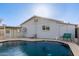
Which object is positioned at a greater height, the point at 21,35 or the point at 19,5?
the point at 19,5

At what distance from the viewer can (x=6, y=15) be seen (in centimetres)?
449

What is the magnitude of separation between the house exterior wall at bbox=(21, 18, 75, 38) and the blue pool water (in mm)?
170

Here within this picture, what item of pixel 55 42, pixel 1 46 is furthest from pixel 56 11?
pixel 1 46

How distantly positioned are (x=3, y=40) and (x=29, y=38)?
54 centimetres

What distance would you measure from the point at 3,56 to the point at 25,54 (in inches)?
17.4

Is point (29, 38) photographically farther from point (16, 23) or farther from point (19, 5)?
point (19, 5)

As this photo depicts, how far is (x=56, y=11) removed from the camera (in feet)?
14.7

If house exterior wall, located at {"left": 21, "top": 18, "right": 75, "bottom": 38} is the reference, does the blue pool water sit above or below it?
below

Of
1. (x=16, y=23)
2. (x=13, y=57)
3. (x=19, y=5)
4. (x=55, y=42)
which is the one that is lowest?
(x=13, y=57)

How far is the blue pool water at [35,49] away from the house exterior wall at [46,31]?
170 mm

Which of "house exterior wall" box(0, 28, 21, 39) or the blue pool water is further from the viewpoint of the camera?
"house exterior wall" box(0, 28, 21, 39)

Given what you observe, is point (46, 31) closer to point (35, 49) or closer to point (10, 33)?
point (35, 49)

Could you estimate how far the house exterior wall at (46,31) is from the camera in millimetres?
4465

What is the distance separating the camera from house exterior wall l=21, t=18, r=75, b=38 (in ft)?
14.6
